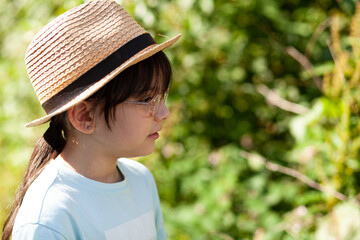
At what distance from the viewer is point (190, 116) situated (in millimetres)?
3170

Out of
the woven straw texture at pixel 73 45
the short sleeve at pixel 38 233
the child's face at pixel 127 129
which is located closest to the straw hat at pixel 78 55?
the woven straw texture at pixel 73 45

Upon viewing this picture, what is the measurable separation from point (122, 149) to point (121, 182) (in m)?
0.12

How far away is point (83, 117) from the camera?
125 centimetres

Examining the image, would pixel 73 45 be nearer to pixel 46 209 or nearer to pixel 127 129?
pixel 127 129

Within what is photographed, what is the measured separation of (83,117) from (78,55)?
168mm

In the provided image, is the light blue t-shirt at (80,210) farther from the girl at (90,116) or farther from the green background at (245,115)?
the green background at (245,115)

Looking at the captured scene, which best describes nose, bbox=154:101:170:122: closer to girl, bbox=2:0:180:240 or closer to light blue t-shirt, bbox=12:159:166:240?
girl, bbox=2:0:180:240

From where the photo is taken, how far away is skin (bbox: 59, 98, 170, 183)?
4.11 feet

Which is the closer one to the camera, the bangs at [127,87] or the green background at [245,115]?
the bangs at [127,87]

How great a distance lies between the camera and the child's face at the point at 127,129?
4.13ft

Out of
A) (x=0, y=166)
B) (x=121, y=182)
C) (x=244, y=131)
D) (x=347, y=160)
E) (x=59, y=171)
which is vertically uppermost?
(x=59, y=171)

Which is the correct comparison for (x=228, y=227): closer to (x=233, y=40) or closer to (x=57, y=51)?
(x=233, y=40)

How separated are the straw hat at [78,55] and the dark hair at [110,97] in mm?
44

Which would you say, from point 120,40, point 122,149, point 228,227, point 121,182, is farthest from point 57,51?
point 228,227
